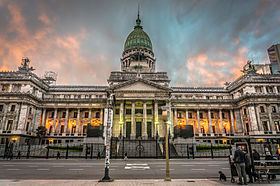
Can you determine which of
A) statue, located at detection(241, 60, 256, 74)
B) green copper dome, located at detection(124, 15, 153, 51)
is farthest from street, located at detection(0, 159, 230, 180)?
green copper dome, located at detection(124, 15, 153, 51)

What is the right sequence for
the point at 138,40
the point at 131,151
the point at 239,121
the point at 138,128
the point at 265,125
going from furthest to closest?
1. the point at 138,40
2. the point at 239,121
3. the point at 138,128
4. the point at 265,125
5. the point at 131,151

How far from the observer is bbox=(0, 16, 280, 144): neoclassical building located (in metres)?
52.4

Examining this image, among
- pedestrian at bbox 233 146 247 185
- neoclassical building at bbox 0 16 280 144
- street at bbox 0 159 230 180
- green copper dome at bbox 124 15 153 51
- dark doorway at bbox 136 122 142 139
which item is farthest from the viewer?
green copper dome at bbox 124 15 153 51

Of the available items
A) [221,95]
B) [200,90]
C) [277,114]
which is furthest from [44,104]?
[277,114]

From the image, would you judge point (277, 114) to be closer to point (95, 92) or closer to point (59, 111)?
point (95, 92)

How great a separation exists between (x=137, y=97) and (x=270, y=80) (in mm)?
41876

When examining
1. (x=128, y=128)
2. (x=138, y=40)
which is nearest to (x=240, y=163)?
(x=128, y=128)

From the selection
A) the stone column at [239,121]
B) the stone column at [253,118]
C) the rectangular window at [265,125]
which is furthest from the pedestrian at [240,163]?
the stone column at [239,121]

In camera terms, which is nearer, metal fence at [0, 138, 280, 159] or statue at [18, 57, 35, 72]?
metal fence at [0, 138, 280, 159]

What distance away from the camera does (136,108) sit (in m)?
55.6

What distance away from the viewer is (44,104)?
2387 inches

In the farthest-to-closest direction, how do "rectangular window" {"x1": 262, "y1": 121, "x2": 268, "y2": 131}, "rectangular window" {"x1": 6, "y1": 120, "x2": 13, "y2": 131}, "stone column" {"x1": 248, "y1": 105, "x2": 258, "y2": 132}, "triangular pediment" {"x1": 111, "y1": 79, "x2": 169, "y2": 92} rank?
"triangular pediment" {"x1": 111, "y1": 79, "x2": 169, "y2": 92}
"rectangular window" {"x1": 262, "y1": 121, "x2": 268, "y2": 131}
"stone column" {"x1": 248, "y1": 105, "x2": 258, "y2": 132}
"rectangular window" {"x1": 6, "y1": 120, "x2": 13, "y2": 131}

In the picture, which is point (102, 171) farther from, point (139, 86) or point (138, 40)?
point (138, 40)

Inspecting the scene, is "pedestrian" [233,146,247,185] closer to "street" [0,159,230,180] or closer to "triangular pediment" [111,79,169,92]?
"street" [0,159,230,180]
